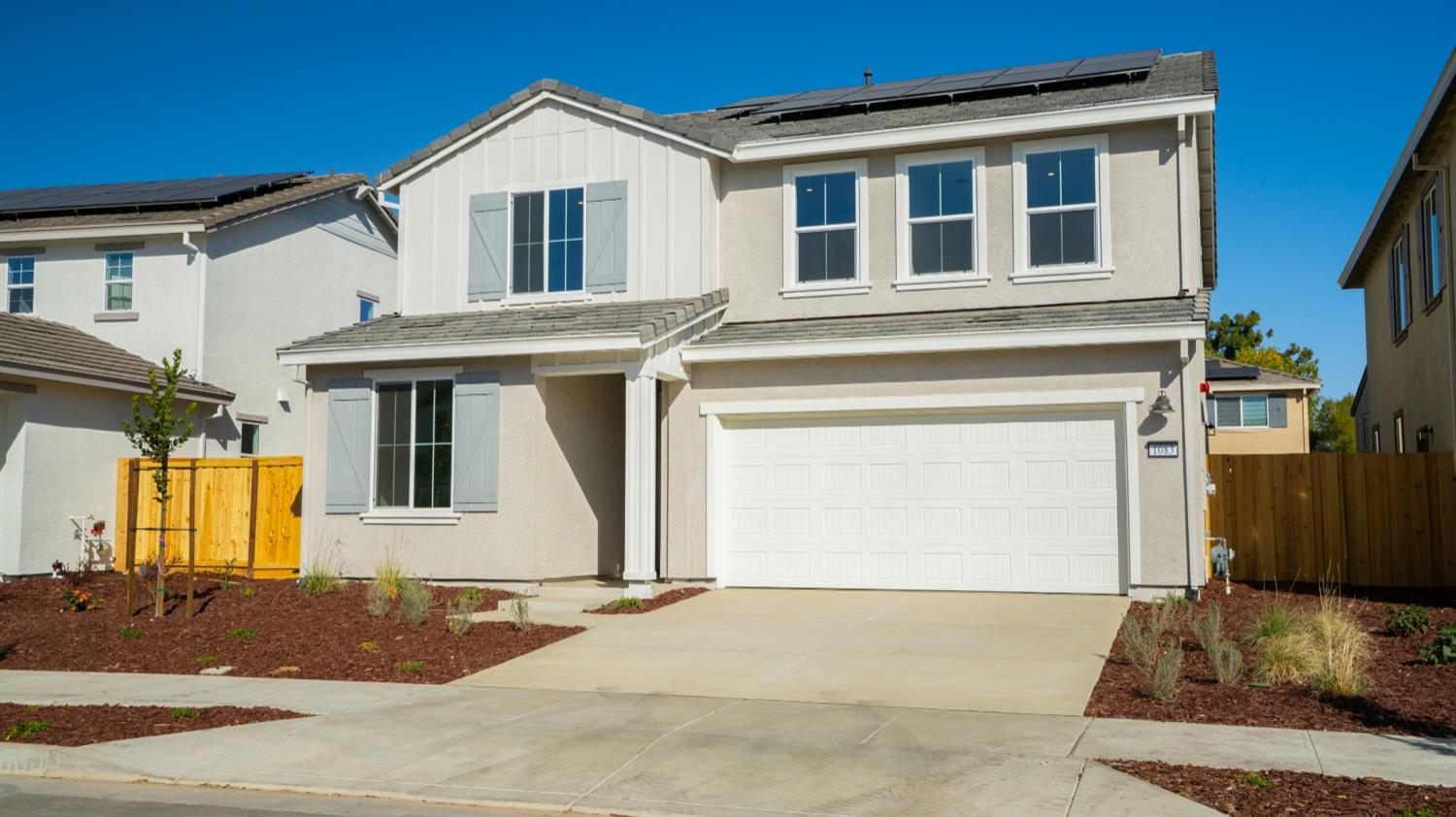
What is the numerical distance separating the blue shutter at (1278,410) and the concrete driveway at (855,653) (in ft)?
74.3

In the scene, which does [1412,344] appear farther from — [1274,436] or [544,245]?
[1274,436]

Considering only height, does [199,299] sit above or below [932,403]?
above

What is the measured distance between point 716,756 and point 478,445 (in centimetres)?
924

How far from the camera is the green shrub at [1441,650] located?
10.5 metres

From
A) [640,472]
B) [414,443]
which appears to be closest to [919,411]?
[640,472]

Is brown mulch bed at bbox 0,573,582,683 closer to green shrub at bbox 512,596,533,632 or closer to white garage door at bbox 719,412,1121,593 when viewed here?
green shrub at bbox 512,596,533,632

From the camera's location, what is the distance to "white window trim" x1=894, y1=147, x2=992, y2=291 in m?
16.4

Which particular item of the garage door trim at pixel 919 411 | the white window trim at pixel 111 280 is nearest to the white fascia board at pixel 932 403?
the garage door trim at pixel 919 411

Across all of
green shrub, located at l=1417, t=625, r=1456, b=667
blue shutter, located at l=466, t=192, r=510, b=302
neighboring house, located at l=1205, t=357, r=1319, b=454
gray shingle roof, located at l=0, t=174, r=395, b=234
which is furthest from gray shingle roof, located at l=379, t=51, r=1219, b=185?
neighboring house, located at l=1205, t=357, r=1319, b=454

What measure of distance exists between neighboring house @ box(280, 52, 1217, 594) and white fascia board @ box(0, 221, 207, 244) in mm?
5527

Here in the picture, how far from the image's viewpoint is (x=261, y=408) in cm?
2397

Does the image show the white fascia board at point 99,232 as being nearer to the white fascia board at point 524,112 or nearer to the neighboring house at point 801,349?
the white fascia board at point 524,112

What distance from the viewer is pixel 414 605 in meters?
13.6

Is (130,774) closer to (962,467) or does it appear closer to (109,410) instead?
(962,467)
